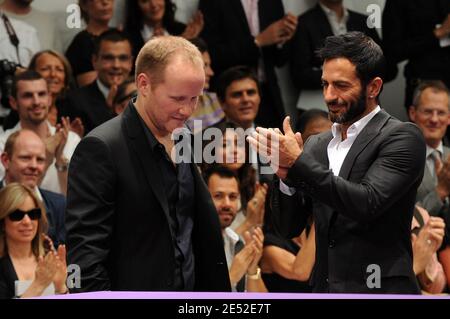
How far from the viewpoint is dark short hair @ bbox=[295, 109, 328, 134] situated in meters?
4.50

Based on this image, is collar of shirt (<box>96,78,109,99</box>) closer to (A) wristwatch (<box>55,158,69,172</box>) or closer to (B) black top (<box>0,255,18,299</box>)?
(A) wristwatch (<box>55,158,69,172</box>)

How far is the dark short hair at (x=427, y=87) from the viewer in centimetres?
471

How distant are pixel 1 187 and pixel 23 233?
0.34 meters

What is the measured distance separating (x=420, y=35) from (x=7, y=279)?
7.52ft

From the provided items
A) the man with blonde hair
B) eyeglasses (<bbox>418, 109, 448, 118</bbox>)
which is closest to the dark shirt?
the man with blonde hair

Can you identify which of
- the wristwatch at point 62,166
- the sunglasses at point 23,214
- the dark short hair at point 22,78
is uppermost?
the dark short hair at point 22,78

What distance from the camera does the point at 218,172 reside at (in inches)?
168

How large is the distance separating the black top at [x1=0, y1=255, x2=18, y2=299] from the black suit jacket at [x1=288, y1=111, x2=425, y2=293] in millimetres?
1601

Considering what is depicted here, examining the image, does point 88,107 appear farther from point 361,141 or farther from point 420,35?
point 361,141

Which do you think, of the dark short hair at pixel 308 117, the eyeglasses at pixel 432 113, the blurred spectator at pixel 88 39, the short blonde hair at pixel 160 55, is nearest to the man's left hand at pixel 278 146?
the short blonde hair at pixel 160 55

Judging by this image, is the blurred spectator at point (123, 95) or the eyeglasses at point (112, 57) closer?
the blurred spectator at point (123, 95)

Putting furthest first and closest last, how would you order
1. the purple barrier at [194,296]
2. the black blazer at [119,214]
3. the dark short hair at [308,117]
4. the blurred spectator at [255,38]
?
the blurred spectator at [255,38]
the dark short hair at [308,117]
the black blazer at [119,214]
the purple barrier at [194,296]

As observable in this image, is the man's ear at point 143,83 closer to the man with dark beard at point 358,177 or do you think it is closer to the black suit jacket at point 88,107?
the man with dark beard at point 358,177

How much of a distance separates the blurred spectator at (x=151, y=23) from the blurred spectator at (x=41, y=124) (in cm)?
55
